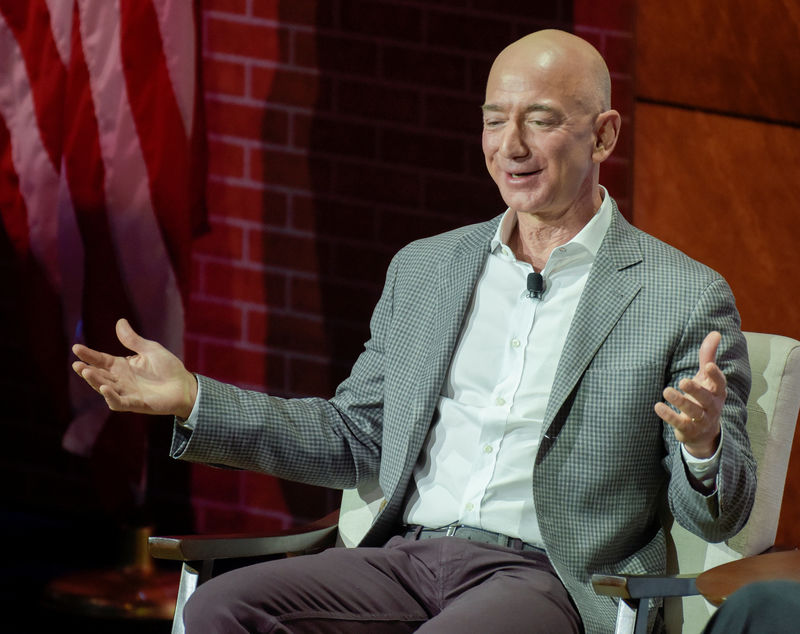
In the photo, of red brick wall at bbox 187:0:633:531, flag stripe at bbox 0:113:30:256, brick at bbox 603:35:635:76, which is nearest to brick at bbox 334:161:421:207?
red brick wall at bbox 187:0:633:531

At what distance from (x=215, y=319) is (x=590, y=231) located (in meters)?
1.59

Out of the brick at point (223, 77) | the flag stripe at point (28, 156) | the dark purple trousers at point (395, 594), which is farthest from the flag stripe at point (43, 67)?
the dark purple trousers at point (395, 594)

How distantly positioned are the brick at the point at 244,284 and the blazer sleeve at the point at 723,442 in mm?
1622

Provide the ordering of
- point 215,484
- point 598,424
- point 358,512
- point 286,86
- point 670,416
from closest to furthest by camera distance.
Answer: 1. point 670,416
2. point 598,424
3. point 358,512
4. point 286,86
5. point 215,484

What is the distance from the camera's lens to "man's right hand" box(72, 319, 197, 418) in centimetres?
189

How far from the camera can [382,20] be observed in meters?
3.05

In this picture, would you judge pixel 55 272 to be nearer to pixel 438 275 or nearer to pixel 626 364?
pixel 438 275

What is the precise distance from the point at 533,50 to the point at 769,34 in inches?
38.7

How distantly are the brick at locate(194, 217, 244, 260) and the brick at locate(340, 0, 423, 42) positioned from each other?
0.69 metres

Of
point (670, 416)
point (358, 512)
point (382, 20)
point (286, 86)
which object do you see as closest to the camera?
point (670, 416)

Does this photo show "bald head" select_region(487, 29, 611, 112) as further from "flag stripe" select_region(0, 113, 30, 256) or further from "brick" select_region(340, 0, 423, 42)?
"flag stripe" select_region(0, 113, 30, 256)

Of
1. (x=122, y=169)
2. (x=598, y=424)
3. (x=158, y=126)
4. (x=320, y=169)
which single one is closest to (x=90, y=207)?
(x=122, y=169)

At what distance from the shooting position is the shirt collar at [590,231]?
205cm

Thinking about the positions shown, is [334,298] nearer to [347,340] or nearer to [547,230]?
[347,340]
